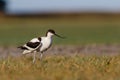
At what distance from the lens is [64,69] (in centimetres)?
1332

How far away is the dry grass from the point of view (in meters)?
12.2

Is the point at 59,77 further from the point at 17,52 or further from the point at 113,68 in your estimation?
the point at 17,52

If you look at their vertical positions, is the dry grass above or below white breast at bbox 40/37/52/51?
below

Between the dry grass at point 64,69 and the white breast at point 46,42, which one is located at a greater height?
the white breast at point 46,42

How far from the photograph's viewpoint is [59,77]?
12055mm

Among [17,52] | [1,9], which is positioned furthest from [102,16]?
[17,52]

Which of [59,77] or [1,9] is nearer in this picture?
[59,77]

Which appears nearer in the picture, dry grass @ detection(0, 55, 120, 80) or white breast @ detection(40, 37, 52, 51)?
dry grass @ detection(0, 55, 120, 80)

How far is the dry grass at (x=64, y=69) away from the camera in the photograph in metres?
12.2

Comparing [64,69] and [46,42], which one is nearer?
[64,69]

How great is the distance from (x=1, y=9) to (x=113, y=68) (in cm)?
6774

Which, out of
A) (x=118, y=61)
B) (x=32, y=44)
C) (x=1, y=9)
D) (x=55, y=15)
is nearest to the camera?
(x=118, y=61)

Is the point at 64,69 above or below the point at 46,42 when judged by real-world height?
below

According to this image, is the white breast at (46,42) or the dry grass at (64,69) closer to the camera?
the dry grass at (64,69)
